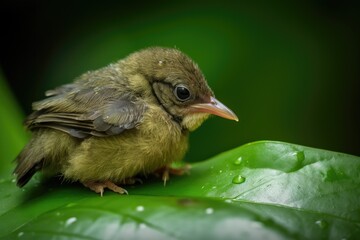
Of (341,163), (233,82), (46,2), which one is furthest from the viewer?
(46,2)

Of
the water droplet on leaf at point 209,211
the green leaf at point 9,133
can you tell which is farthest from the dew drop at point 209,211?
the green leaf at point 9,133

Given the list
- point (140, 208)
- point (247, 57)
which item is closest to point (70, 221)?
point (140, 208)

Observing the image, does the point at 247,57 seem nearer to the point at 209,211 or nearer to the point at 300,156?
the point at 300,156

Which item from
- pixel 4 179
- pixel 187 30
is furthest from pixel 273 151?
pixel 187 30

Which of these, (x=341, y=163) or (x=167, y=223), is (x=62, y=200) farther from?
(x=341, y=163)

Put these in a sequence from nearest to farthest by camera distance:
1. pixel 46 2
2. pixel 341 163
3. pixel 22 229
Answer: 1. pixel 22 229
2. pixel 341 163
3. pixel 46 2

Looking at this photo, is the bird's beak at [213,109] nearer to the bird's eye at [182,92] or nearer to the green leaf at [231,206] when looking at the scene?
the bird's eye at [182,92]
